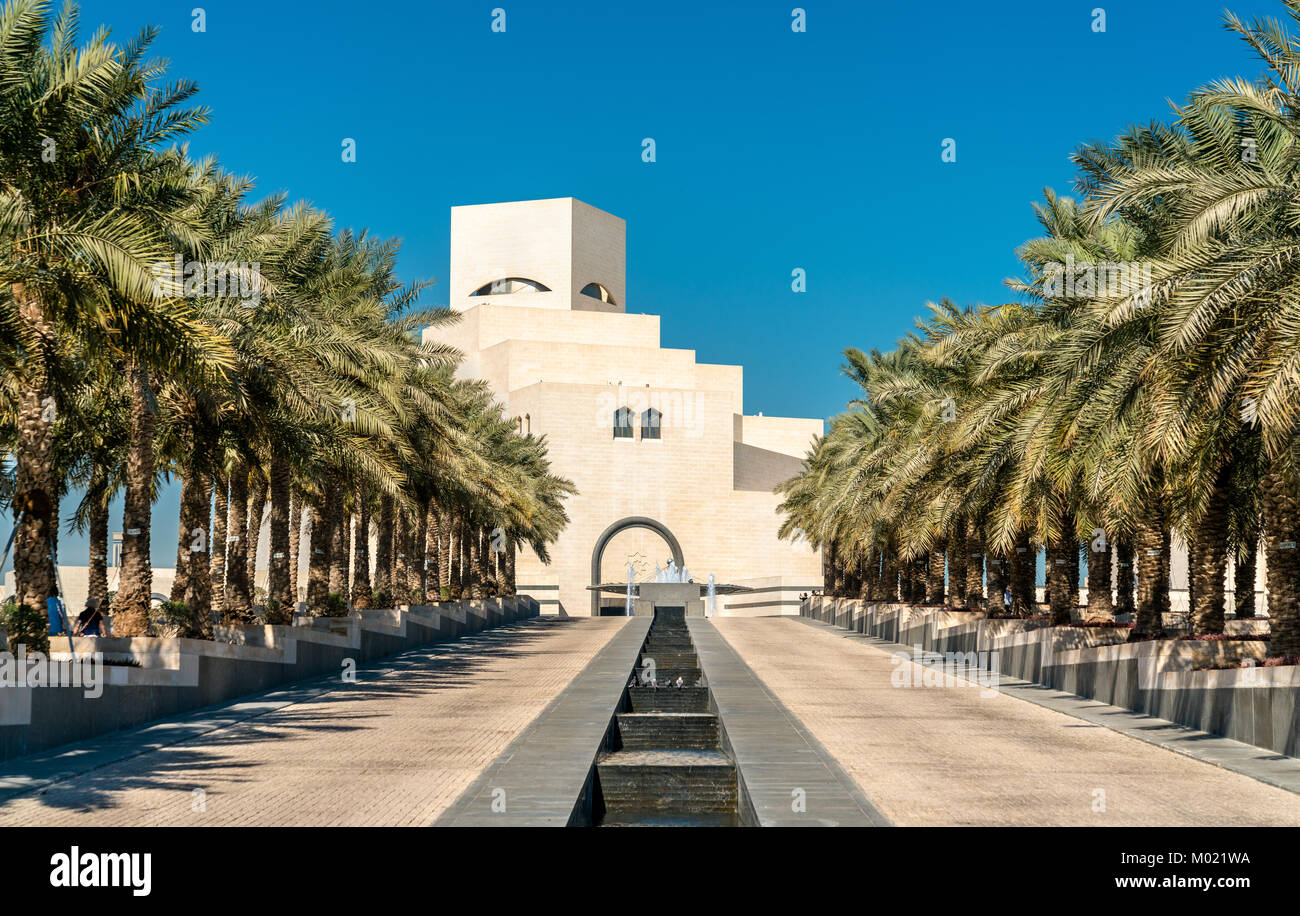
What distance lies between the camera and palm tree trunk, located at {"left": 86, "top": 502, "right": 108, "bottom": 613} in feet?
76.8

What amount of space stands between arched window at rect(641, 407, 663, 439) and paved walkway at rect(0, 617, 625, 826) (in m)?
58.2

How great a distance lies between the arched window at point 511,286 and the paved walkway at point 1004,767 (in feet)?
217

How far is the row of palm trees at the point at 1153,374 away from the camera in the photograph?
11.2 m

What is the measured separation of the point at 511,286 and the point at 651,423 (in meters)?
14.7

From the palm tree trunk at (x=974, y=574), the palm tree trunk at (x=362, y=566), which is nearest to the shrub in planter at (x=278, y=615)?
the palm tree trunk at (x=362, y=566)

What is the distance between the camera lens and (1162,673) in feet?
50.6

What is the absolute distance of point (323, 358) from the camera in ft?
64.3

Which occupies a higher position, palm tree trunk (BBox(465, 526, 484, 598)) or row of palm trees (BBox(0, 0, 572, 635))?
row of palm trees (BBox(0, 0, 572, 635))

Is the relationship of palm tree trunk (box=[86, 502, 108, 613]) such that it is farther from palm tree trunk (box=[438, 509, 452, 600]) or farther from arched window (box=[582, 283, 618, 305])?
arched window (box=[582, 283, 618, 305])

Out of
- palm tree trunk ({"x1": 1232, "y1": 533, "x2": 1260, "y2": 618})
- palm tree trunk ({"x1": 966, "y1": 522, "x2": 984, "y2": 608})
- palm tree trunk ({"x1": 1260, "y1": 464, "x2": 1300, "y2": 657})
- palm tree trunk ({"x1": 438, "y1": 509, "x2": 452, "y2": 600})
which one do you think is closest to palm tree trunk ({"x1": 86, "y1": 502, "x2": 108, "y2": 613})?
palm tree trunk ({"x1": 438, "y1": 509, "x2": 452, "y2": 600})

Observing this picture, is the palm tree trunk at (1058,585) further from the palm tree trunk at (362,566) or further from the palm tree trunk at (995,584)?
the palm tree trunk at (362,566)
